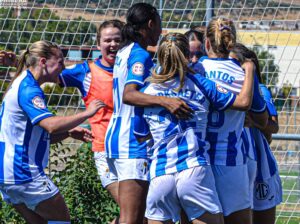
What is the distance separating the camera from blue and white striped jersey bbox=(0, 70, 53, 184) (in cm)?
626

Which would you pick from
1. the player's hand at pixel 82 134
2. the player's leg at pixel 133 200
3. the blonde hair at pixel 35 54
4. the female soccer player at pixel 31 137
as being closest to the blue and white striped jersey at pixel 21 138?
the female soccer player at pixel 31 137

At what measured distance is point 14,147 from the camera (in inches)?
248

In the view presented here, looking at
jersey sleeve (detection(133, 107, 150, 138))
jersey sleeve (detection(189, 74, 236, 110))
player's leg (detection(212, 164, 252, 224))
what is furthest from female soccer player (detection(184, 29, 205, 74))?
player's leg (detection(212, 164, 252, 224))

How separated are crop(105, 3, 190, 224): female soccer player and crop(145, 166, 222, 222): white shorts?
659mm

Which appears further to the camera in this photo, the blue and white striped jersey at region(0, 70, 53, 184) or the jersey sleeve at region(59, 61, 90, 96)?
the jersey sleeve at region(59, 61, 90, 96)

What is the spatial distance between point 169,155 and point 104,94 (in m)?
1.61

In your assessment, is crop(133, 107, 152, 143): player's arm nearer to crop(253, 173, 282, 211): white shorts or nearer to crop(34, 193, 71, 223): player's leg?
crop(34, 193, 71, 223): player's leg

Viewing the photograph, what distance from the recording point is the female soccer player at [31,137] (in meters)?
6.20

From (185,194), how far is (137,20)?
1494 millimetres

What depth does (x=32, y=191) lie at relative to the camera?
628cm

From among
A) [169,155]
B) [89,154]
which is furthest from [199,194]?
[89,154]

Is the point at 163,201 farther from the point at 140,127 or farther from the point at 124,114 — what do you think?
the point at 124,114

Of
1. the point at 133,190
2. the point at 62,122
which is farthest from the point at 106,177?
the point at 62,122

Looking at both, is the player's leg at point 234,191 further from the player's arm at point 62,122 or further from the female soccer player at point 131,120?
the player's arm at point 62,122
